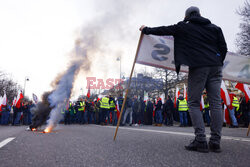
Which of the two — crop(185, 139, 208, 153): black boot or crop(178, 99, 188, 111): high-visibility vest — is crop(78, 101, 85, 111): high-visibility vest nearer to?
crop(178, 99, 188, 111): high-visibility vest

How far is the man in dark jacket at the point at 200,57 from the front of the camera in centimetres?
298

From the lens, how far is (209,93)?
10.2 feet

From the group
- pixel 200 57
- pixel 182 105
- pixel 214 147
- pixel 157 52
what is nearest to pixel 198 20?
pixel 200 57

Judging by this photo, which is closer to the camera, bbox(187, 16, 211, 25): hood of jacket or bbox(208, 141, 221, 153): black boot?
bbox(208, 141, 221, 153): black boot

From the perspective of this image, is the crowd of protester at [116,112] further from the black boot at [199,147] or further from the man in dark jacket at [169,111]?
the black boot at [199,147]

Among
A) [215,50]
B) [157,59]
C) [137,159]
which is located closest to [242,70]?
[157,59]

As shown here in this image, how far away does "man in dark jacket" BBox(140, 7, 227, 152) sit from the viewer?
2980 millimetres

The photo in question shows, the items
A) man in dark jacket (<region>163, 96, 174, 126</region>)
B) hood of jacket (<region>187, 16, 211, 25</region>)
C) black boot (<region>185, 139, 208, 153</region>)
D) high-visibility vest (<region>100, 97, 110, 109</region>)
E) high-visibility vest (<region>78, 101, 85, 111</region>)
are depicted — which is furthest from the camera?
high-visibility vest (<region>78, 101, 85, 111</region>)

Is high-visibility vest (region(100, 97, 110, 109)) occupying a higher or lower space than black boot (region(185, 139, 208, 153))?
higher

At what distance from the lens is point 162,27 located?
3.28 meters

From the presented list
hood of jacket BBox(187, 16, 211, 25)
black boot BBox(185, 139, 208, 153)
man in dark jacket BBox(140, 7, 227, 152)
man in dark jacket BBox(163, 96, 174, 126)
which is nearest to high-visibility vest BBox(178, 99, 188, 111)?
man in dark jacket BBox(163, 96, 174, 126)

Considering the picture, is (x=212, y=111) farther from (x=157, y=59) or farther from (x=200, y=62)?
(x=157, y=59)

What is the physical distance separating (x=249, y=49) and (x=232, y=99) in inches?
387

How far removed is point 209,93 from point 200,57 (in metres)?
0.56
